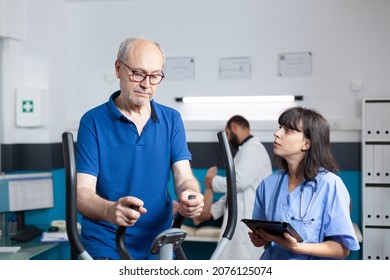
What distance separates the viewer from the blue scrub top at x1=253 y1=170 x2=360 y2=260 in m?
1.69

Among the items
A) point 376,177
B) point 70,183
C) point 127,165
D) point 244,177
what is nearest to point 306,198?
point 127,165

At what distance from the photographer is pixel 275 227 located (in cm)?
158

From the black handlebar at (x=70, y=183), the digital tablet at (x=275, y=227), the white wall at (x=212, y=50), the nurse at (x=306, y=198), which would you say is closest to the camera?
the black handlebar at (x=70, y=183)

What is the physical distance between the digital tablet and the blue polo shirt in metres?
0.29

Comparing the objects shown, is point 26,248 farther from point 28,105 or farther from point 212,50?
point 212,50

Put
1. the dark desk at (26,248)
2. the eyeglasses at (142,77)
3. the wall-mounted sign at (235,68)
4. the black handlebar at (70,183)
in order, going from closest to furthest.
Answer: the black handlebar at (70,183) → the eyeglasses at (142,77) → the dark desk at (26,248) → the wall-mounted sign at (235,68)

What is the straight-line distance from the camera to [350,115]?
12.4 feet

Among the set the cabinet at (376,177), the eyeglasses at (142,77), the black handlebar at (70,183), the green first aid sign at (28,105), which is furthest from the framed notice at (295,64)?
the black handlebar at (70,183)

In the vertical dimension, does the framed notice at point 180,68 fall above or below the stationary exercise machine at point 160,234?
above

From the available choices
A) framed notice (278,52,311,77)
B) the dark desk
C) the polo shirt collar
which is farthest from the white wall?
the polo shirt collar

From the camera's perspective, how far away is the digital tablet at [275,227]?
5.08ft

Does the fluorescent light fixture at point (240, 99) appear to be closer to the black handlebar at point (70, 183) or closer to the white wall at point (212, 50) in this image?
the white wall at point (212, 50)
